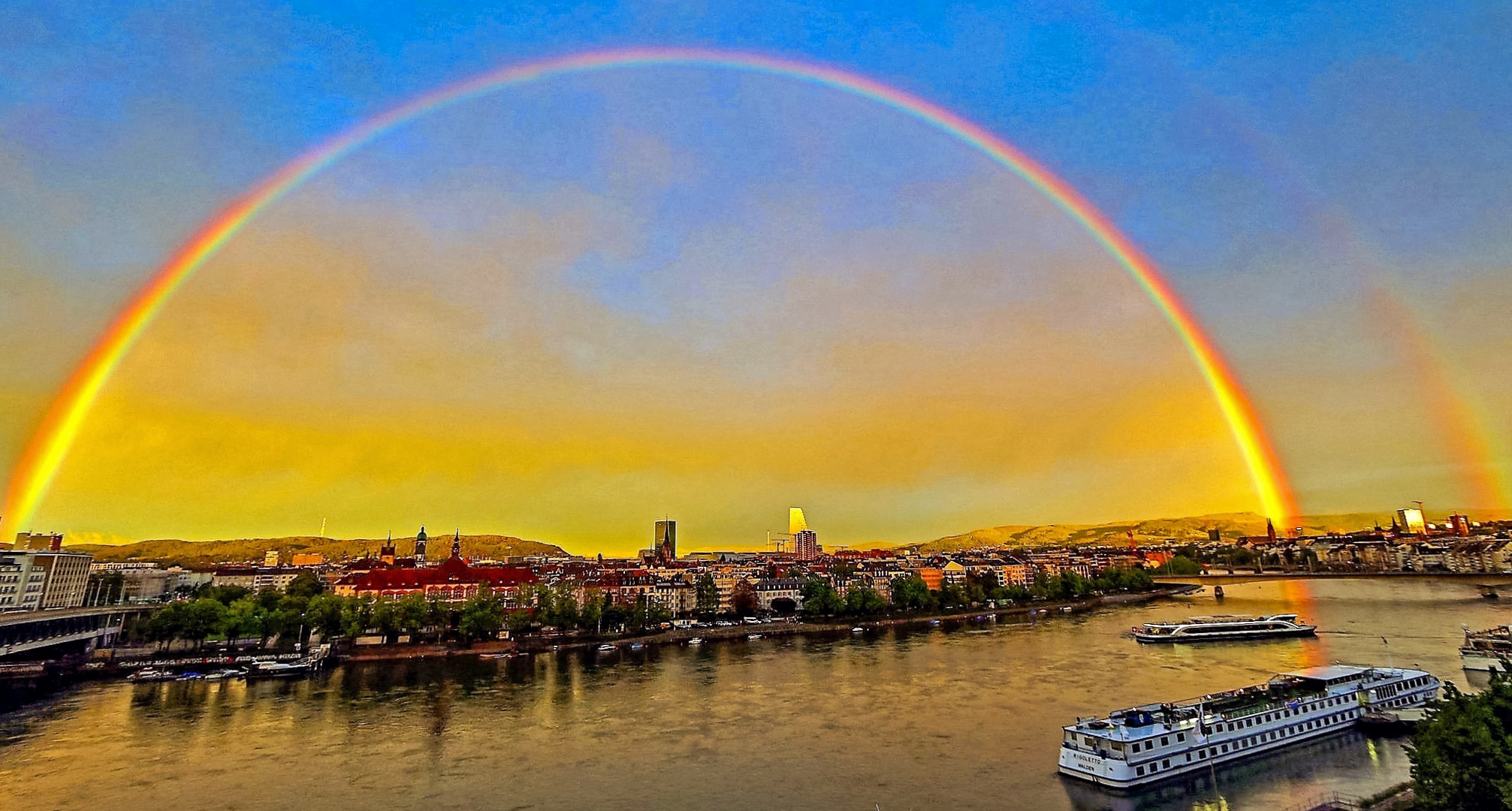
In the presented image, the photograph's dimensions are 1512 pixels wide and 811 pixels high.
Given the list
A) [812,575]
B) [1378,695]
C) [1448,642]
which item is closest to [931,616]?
[812,575]

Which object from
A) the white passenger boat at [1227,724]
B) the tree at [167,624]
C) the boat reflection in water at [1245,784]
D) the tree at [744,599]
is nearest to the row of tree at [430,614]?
the tree at [167,624]

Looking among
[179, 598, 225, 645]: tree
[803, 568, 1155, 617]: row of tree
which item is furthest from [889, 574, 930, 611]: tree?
[179, 598, 225, 645]: tree

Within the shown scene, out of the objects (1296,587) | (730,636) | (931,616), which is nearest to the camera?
(730,636)

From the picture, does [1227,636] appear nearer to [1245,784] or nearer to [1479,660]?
[1479,660]

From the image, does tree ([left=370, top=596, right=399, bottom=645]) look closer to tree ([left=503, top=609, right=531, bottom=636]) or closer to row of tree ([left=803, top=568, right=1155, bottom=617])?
tree ([left=503, top=609, right=531, bottom=636])

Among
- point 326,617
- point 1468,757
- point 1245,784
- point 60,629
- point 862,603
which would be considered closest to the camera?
point 1468,757

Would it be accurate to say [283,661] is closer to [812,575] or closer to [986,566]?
[812,575]

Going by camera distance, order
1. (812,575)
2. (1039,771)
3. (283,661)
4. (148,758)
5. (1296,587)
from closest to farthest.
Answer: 1. (1039,771)
2. (148,758)
3. (283,661)
4. (812,575)
5. (1296,587)

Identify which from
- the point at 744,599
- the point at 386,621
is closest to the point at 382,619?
the point at 386,621
